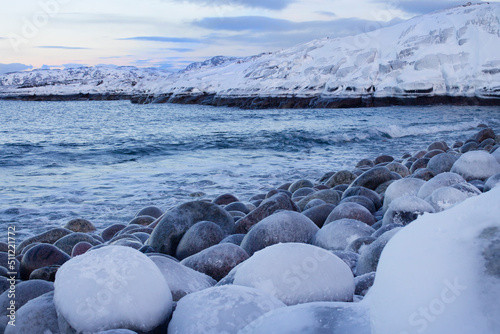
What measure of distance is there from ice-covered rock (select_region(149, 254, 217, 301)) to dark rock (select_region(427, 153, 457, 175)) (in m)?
4.53

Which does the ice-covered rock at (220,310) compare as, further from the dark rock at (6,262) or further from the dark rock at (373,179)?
the dark rock at (373,179)

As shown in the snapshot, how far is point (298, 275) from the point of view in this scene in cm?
204

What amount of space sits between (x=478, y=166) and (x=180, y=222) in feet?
11.5

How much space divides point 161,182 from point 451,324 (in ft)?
27.1

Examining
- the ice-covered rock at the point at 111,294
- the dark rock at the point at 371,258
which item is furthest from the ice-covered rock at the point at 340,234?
the ice-covered rock at the point at 111,294

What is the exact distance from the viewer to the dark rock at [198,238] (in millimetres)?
3693

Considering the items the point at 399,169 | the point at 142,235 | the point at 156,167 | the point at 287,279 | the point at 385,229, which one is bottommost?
the point at 156,167

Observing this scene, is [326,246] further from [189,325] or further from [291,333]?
[291,333]

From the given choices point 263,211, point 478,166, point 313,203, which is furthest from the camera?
point 478,166

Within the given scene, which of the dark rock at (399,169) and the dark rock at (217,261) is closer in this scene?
the dark rock at (217,261)

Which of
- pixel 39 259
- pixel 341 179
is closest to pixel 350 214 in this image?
pixel 39 259

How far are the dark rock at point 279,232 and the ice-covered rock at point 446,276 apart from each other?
207cm

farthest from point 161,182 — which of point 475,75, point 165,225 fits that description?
point 475,75

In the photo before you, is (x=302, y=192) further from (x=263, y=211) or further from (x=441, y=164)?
(x=263, y=211)
